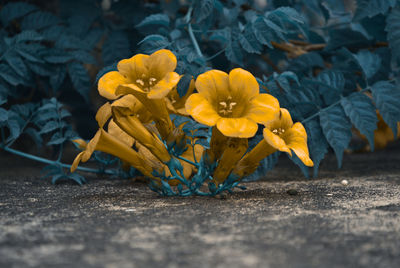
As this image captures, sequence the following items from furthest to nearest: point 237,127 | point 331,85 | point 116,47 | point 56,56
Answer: point 116,47 → point 56,56 → point 331,85 → point 237,127

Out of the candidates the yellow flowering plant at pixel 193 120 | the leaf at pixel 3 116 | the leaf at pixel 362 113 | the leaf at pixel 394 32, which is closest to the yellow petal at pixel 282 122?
the yellow flowering plant at pixel 193 120

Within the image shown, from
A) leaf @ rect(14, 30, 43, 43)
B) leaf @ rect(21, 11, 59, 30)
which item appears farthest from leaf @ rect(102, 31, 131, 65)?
leaf @ rect(14, 30, 43, 43)

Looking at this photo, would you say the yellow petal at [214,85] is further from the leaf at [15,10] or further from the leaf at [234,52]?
the leaf at [15,10]

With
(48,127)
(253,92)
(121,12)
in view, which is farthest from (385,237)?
(121,12)

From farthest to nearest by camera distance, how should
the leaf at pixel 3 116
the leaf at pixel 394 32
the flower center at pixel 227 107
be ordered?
the leaf at pixel 394 32 < the leaf at pixel 3 116 < the flower center at pixel 227 107

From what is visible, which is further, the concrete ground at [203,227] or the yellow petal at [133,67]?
the yellow petal at [133,67]

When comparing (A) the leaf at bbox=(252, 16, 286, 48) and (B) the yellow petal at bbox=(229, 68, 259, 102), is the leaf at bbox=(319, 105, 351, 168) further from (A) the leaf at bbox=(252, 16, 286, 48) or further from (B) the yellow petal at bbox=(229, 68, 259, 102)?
(B) the yellow petal at bbox=(229, 68, 259, 102)

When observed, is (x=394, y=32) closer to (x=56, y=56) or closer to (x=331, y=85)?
(x=331, y=85)

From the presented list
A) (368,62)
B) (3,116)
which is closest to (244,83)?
(368,62)
